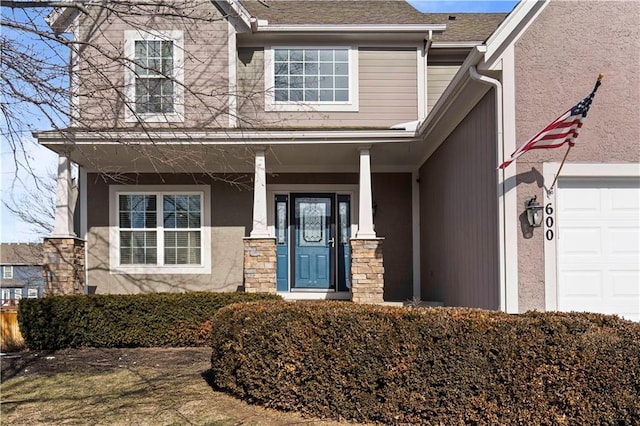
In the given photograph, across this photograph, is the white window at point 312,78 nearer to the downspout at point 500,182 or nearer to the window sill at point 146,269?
the window sill at point 146,269

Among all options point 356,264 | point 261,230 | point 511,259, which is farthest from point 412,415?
point 261,230

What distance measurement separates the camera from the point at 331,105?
10.1 m

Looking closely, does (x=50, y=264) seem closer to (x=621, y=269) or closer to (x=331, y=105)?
(x=331, y=105)

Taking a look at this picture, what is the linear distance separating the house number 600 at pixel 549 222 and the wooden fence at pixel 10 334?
7905 millimetres

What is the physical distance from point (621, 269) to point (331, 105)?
6170 millimetres

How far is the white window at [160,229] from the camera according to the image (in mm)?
10375

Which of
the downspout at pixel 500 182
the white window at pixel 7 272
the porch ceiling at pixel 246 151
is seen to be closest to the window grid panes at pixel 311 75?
the porch ceiling at pixel 246 151

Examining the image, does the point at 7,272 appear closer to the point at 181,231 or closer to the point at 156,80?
the point at 181,231

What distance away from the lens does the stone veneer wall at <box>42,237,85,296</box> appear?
8742mm

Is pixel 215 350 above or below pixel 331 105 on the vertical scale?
below

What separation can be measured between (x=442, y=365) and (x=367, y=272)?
445cm

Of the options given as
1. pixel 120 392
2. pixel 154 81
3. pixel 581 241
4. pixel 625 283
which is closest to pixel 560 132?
pixel 581 241

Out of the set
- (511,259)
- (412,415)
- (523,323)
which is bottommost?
(412,415)

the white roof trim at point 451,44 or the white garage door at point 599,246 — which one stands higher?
the white roof trim at point 451,44
